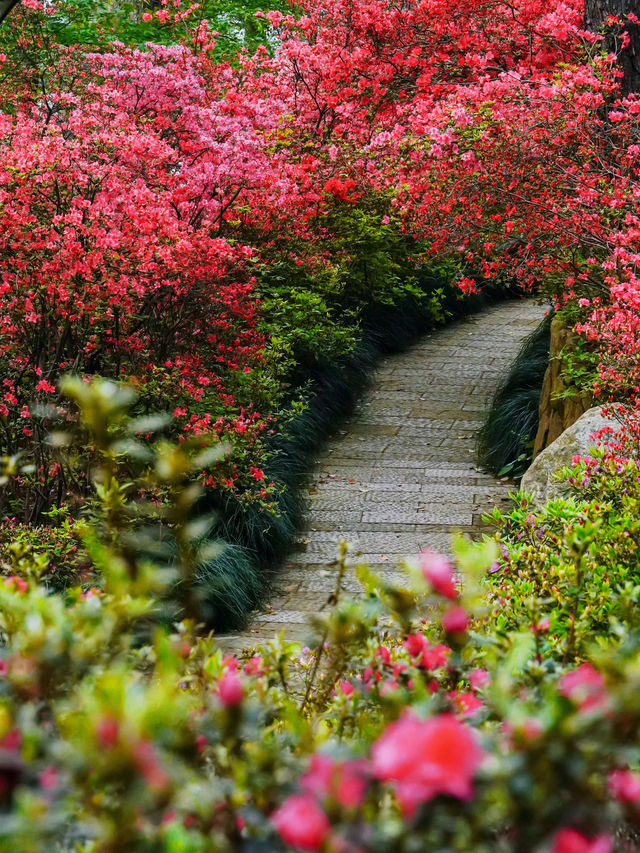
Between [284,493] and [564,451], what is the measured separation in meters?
2.09

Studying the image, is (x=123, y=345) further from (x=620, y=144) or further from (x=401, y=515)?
(x=620, y=144)

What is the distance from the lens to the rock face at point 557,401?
6.73 meters

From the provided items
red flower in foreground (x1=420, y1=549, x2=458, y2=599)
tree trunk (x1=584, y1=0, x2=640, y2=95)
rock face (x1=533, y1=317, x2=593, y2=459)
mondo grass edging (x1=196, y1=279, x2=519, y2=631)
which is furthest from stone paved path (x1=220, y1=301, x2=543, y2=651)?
→ red flower in foreground (x1=420, y1=549, x2=458, y2=599)

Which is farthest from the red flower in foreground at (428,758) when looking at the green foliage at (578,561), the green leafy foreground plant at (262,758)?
the green foliage at (578,561)

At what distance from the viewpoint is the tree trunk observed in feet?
23.8

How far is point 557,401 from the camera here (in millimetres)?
7000

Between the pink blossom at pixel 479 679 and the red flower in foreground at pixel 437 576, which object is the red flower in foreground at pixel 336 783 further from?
the pink blossom at pixel 479 679

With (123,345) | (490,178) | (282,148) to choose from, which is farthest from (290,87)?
(123,345)

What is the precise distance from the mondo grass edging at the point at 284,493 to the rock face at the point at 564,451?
1759 millimetres

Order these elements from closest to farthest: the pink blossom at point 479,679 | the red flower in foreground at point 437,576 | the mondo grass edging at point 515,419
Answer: the red flower in foreground at point 437,576, the pink blossom at point 479,679, the mondo grass edging at point 515,419

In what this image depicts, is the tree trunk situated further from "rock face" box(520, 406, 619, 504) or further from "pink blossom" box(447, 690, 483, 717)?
"pink blossom" box(447, 690, 483, 717)

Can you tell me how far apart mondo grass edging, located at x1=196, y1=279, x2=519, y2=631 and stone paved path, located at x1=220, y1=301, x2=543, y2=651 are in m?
0.13

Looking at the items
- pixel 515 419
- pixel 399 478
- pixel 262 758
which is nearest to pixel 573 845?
pixel 262 758

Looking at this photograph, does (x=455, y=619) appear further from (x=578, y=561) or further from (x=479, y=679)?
(x=578, y=561)
